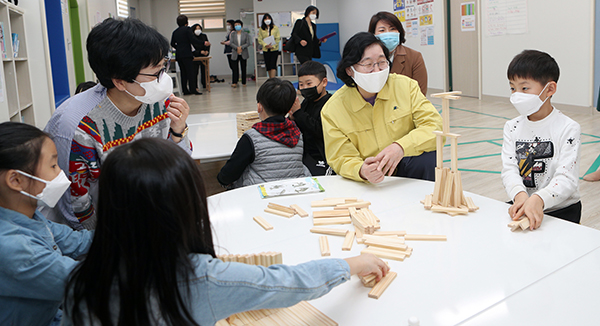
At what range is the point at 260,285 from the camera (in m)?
0.97

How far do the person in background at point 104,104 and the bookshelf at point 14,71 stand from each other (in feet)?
6.53

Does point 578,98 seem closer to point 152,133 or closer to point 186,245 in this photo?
point 152,133

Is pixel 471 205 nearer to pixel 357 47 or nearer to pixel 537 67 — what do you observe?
pixel 537 67

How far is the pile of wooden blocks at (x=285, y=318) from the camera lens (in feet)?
3.49

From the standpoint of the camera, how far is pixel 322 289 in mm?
1039

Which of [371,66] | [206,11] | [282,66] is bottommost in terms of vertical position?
[371,66]

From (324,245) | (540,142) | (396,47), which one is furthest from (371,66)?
(396,47)

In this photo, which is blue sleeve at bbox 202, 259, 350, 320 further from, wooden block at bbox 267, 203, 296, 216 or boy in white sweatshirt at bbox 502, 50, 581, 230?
boy in white sweatshirt at bbox 502, 50, 581, 230

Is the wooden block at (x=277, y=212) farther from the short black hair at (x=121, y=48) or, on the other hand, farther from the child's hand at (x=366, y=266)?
the short black hair at (x=121, y=48)

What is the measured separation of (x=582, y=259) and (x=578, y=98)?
234 inches

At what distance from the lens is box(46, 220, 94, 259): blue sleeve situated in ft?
4.70

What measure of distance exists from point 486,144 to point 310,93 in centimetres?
Result: 273

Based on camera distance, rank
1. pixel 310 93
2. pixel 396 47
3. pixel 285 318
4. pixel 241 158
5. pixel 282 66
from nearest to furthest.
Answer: pixel 285 318, pixel 241 158, pixel 310 93, pixel 396 47, pixel 282 66

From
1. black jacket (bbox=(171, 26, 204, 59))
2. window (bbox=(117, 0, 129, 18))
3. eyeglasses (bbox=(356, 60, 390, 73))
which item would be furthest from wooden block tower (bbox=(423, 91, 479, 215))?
window (bbox=(117, 0, 129, 18))
